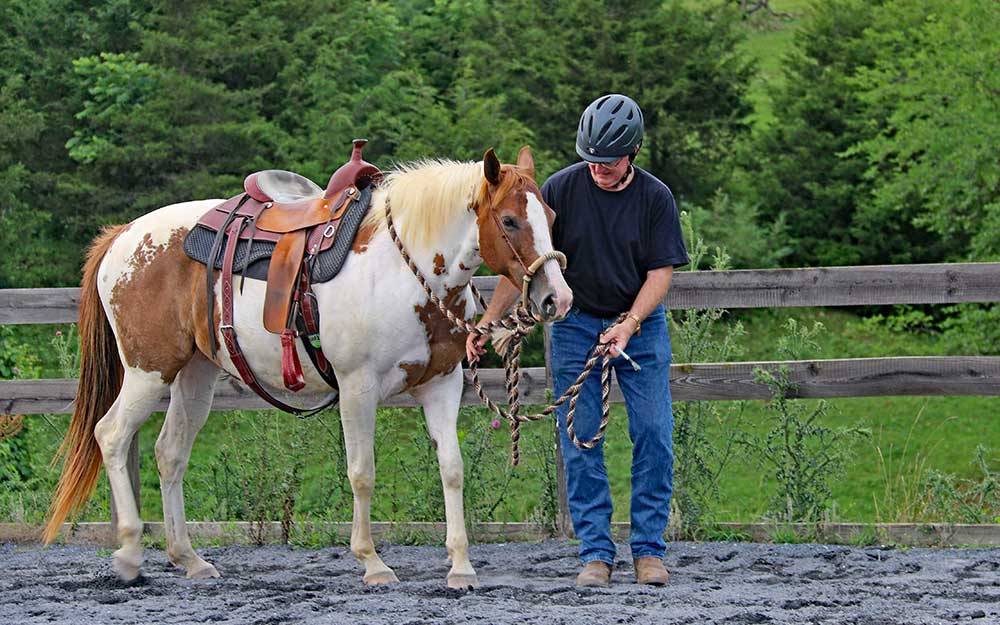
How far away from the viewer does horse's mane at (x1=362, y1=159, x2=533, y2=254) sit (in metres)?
5.21

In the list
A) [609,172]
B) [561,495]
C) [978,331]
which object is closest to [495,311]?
[609,172]

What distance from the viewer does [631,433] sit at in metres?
5.48

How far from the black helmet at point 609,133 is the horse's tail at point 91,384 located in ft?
8.29

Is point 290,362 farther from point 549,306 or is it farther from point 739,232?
point 739,232

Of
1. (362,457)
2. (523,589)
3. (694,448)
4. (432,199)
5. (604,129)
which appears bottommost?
(523,589)

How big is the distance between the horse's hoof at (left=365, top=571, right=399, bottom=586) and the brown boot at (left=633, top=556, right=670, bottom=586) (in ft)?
3.50

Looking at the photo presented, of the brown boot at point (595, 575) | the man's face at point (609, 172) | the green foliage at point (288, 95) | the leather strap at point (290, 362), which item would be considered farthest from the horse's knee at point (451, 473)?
the green foliage at point (288, 95)

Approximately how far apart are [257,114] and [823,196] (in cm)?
939

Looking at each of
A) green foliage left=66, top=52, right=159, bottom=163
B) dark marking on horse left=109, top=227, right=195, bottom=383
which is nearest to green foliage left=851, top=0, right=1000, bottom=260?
green foliage left=66, top=52, right=159, bottom=163

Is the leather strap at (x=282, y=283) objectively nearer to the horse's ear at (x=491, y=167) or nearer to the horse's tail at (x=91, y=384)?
the horse's ear at (x=491, y=167)

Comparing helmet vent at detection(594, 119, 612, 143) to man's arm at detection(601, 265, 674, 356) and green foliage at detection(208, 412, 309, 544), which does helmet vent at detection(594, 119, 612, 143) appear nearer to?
man's arm at detection(601, 265, 674, 356)

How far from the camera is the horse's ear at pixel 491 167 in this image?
4.89m

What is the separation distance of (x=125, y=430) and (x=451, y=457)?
1.68 m

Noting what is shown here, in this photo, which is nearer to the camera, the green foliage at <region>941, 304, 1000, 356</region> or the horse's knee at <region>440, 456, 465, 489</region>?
the horse's knee at <region>440, 456, 465, 489</region>
